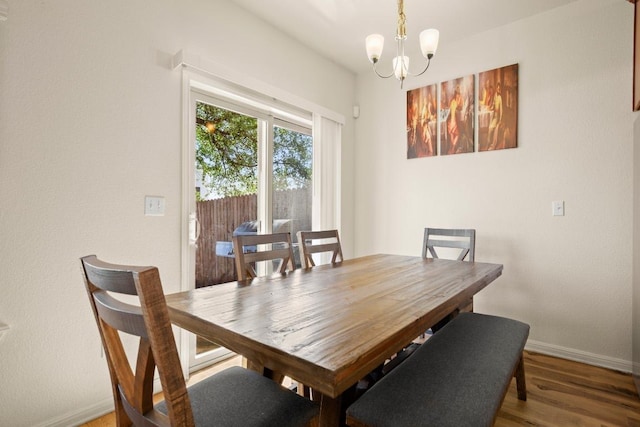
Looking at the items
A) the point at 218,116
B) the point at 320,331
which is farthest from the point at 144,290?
the point at 218,116

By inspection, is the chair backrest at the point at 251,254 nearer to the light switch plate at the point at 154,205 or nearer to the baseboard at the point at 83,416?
the light switch plate at the point at 154,205

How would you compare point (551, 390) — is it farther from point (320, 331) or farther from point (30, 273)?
point (30, 273)

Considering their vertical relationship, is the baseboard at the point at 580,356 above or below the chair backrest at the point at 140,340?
below

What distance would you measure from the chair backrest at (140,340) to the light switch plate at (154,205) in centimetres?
119

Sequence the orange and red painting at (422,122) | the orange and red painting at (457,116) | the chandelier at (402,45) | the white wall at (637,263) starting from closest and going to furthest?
the chandelier at (402,45) → the white wall at (637,263) → the orange and red painting at (457,116) → the orange and red painting at (422,122)

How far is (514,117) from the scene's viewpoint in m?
2.66

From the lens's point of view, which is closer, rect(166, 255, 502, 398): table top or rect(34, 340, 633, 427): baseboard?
rect(166, 255, 502, 398): table top

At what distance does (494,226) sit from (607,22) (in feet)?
5.47

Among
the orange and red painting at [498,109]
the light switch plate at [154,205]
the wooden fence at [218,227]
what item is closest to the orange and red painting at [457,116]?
the orange and red painting at [498,109]

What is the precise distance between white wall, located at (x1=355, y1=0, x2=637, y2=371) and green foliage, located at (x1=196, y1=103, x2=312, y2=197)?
1.44 meters

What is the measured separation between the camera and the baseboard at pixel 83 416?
63.1 inches

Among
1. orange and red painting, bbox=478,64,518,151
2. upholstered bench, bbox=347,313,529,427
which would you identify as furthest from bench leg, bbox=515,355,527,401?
orange and red painting, bbox=478,64,518,151

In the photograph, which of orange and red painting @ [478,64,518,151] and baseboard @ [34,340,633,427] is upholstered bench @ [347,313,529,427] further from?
orange and red painting @ [478,64,518,151]

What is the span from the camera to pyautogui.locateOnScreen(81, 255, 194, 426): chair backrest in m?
0.63
